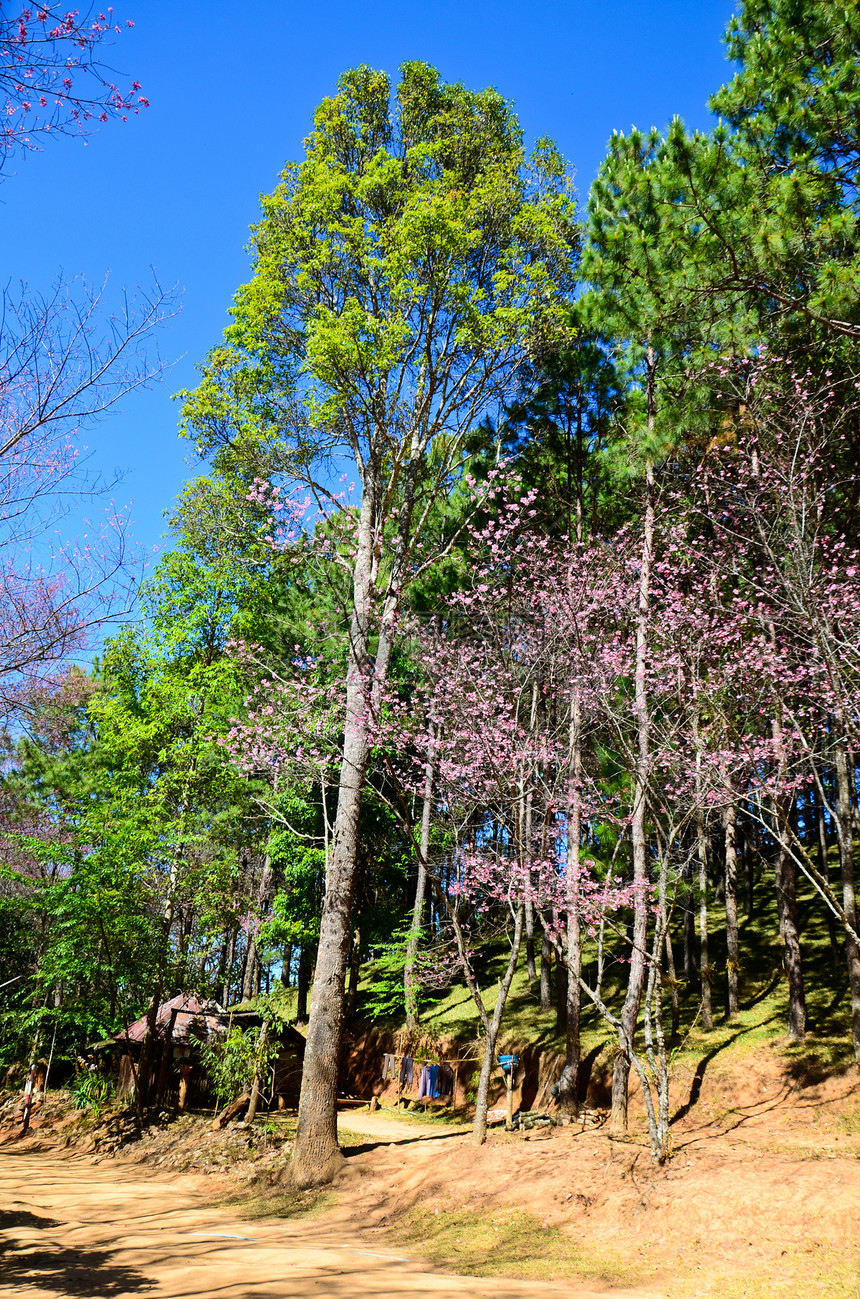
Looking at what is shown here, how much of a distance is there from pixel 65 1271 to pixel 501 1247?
11.6 ft

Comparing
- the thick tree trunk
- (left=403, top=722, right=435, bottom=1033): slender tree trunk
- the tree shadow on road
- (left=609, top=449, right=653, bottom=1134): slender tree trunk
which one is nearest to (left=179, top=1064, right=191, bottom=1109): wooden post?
(left=403, top=722, right=435, bottom=1033): slender tree trunk

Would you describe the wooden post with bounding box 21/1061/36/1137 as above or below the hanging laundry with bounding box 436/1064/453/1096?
below

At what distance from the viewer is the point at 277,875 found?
22.3 meters

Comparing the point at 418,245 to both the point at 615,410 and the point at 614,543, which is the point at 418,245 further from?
the point at 614,543

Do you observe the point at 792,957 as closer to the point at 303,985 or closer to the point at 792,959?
the point at 792,959

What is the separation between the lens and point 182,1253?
6203 millimetres

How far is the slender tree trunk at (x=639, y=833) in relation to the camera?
30.3 feet

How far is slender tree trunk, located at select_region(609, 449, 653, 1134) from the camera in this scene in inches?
364

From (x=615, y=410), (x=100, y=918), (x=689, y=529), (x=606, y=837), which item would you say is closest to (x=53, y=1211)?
(x=100, y=918)

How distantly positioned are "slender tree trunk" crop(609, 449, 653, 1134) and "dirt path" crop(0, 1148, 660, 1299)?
4119 mm

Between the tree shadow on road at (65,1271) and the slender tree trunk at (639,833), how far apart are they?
225 inches

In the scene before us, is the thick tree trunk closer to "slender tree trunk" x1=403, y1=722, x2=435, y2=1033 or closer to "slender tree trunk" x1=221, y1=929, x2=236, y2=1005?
"slender tree trunk" x1=403, y1=722, x2=435, y2=1033

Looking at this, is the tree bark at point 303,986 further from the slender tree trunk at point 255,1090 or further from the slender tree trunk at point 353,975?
the slender tree trunk at point 255,1090

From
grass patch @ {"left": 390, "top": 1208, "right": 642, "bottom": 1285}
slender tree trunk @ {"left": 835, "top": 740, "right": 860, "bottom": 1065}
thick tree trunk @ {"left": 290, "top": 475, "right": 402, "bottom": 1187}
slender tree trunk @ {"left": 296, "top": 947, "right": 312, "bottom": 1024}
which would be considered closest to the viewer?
grass patch @ {"left": 390, "top": 1208, "right": 642, "bottom": 1285}
